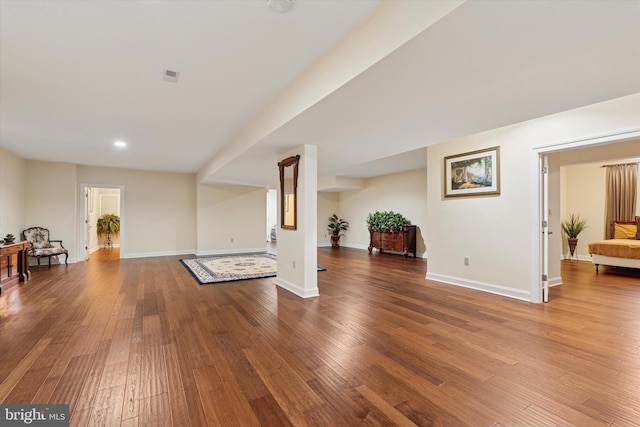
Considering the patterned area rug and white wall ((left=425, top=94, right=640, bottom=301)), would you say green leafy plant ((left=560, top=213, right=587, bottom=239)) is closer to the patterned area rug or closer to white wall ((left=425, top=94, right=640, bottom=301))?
white wall ((left=425, top=94, right=640, bottom=301))

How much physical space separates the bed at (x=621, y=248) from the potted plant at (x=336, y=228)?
6582 mm

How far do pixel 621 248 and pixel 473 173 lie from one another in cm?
358

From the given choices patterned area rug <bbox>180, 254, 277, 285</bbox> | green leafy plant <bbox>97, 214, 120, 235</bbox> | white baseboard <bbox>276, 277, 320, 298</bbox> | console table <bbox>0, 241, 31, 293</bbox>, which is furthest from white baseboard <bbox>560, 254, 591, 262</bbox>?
green leafy plant <bbox>97, 214, 120, 235</bbox>

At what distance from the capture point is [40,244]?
627 cm

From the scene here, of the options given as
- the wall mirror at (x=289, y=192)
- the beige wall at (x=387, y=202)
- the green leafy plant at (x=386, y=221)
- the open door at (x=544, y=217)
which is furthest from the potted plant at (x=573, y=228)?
the wall mirror at (x=289, y=192)

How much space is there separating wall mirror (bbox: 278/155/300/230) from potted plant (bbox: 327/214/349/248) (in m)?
5.89

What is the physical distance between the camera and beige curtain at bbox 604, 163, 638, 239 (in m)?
6.11

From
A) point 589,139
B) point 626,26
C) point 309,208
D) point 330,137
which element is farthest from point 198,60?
point 589,139

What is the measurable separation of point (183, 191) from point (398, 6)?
26.7ft

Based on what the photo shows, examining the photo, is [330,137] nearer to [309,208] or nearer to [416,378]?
[309,208]

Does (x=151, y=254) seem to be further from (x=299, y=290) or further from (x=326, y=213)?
(x=299, y=290)

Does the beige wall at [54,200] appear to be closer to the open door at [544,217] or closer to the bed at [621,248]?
the open door at [544,217]

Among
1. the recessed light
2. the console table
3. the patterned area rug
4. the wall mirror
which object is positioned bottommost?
the patterned area rug

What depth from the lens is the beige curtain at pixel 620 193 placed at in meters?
6.11
